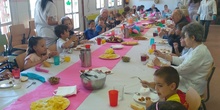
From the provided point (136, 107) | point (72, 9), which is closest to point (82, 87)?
point (136, 107)

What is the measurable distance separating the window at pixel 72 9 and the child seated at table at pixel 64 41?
10.5ft

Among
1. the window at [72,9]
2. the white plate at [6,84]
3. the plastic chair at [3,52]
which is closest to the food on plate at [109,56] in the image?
the white plate at [6,84]

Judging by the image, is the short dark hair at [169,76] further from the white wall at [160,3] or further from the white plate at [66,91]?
the white wall at [160,3]

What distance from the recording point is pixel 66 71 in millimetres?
2164

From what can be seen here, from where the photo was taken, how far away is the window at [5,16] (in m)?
4.30

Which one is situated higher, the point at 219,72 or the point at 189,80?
the point at 189,80

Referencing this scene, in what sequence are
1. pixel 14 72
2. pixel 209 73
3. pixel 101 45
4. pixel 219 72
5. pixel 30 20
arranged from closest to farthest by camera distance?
1. pixel 14 72
2. pixel 209 73
3. pixel 101 45
4. pixel 219 72
5. pixel 30 20

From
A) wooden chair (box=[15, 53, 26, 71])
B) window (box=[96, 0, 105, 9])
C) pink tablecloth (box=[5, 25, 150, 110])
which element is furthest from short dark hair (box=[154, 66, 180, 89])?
window (box=[96, 0, 105, 9])

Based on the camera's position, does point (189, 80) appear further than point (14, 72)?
Yes

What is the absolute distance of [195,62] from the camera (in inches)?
78.5

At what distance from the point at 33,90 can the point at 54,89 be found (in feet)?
0.55

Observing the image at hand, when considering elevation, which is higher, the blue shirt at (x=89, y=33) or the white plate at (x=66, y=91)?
the blue shirt at (x=89, y=33)

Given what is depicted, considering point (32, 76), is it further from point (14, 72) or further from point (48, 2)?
point (48, 2)

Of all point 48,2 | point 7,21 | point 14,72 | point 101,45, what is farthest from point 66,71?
point 7,21
